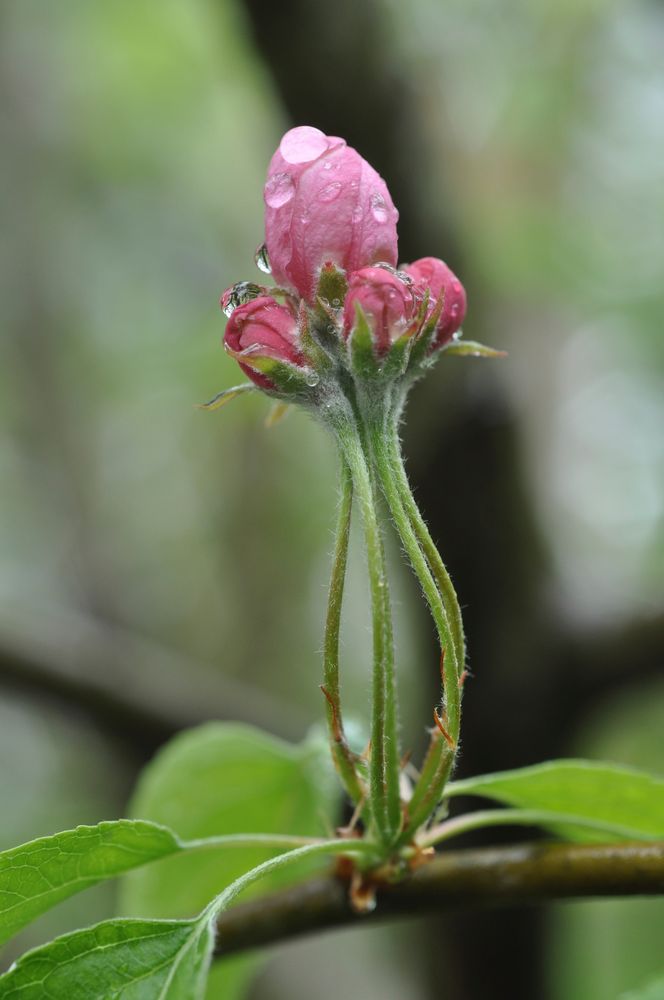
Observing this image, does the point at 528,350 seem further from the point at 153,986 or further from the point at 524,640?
the point at 153,986

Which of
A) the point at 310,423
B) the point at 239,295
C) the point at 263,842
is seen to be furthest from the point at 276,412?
the point at 310,423

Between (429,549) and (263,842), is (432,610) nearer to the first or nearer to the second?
(429,549)

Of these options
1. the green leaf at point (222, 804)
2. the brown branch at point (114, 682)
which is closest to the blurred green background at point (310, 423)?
the brown branch at point (114, 682)

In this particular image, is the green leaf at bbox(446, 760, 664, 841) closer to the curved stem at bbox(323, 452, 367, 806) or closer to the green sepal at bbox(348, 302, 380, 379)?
the curved stem at bbox(323, 452, 367, 806)

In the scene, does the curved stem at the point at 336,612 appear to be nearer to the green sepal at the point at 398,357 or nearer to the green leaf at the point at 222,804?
the green sepal at the point at 398,357

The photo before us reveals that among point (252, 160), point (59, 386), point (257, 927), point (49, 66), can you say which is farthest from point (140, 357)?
point (257, 927)

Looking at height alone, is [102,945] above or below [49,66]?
below

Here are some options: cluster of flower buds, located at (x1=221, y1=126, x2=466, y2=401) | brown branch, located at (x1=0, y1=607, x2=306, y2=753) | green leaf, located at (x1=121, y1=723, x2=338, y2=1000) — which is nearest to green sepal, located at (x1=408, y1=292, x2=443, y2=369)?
cluster of flower buds, located at (x1=221, y1=126, x2=466, y2=401)
